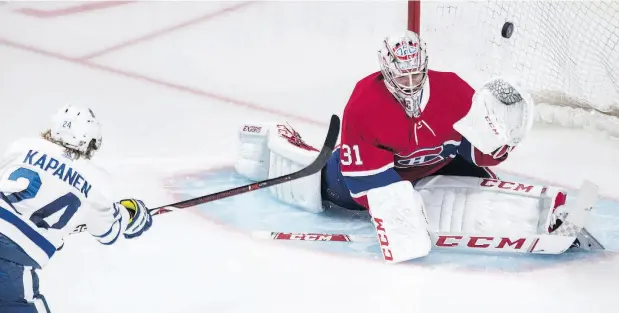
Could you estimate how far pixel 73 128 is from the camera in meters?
2.28

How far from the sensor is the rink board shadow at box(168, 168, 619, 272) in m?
2.76

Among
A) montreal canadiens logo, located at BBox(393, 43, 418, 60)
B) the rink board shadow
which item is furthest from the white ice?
montreal canadiens logo, located at BBox(393, 43, 418, 60)

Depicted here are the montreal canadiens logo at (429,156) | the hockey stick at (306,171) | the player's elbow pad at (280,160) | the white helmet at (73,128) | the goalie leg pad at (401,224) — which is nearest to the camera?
the white helmet at (73,128)

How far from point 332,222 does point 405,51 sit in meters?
0.71

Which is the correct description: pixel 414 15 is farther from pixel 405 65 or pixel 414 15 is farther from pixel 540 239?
pixel 540 239

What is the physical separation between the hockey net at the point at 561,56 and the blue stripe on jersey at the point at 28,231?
1.71 metres

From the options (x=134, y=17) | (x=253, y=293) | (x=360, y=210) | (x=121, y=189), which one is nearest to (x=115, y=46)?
(x=134, y=17)

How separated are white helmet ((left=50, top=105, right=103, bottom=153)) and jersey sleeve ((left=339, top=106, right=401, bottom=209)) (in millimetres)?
759

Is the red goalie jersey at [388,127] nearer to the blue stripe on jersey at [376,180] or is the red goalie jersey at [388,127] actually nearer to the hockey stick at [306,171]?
the blue stripe on jersey at [376,180]

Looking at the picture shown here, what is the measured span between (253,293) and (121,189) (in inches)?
35.5

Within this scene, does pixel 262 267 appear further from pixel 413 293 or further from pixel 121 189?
pixel 121 189

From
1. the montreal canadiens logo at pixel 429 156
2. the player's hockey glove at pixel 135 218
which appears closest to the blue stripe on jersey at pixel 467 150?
the montreal canadiens logo at pixel 429 156

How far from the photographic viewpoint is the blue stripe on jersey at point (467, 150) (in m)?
2.85

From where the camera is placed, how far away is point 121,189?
10.8 ft
